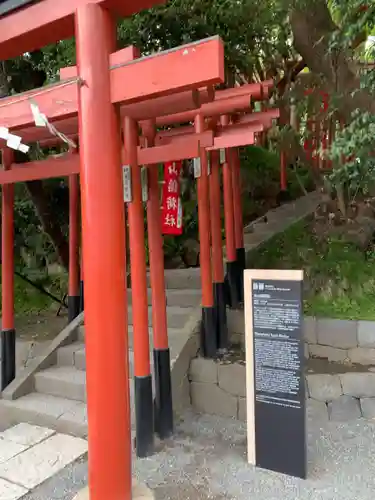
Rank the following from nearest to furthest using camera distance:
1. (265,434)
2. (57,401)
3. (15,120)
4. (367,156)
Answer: (15,120) → (265,434) → (367,156) → (57,401)

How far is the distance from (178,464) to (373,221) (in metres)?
4.83

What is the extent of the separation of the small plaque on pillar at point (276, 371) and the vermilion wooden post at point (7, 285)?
3.27m

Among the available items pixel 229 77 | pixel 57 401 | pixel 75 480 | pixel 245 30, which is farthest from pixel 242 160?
pixel 75 480

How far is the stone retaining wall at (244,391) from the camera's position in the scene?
184 inches

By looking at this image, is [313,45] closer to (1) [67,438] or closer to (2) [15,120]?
(2) [15,120]

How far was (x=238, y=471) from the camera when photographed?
3750 mm

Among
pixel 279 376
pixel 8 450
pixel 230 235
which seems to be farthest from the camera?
pixel 230 235

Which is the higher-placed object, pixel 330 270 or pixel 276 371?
pixel 330 270

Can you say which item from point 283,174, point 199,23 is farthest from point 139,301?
point 283,174

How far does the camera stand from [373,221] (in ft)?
22.5

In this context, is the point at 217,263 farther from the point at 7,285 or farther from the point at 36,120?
the point at 36,120

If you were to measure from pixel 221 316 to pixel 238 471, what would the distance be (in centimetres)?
226

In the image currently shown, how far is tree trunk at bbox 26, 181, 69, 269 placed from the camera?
7.77m

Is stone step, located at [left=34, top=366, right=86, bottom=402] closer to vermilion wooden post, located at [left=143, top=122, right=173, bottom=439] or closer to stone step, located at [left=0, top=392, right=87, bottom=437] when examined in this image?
stone step, located at [left=0, top=392, right=87, bottom=437]
